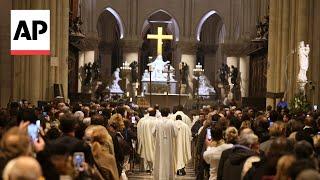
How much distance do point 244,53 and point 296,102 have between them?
2535 centimetres

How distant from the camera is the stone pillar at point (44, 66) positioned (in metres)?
26.1

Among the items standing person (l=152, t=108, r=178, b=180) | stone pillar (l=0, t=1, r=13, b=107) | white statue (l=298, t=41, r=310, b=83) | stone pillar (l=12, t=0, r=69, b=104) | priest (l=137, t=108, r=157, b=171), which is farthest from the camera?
stone pillar (l=12, t=0, r=69, b=104)

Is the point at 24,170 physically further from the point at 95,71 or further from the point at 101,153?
the point at 95,71

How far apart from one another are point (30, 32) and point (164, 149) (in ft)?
19.8

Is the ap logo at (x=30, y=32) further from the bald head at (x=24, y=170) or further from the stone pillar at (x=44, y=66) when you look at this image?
the stone pillar at (x=44, y=66)

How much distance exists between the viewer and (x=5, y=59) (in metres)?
26.4

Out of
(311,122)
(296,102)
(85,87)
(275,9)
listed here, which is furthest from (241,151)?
(85,87)

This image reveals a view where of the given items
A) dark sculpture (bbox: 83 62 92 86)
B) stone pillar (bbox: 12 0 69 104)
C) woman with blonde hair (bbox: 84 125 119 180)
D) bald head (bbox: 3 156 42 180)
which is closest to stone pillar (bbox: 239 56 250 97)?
dark sculpture (bbox: 83 62 92 86)

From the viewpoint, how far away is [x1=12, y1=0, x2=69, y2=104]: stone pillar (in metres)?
26.1

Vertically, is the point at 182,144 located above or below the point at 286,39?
below

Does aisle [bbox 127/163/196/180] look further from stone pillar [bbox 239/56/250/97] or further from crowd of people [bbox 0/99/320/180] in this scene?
stone pillar [bbox 239/56/250/97]

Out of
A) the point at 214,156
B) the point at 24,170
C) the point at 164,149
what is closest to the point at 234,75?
the point at 164,149

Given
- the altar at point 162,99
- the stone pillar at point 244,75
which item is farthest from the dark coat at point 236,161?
the stone pillar at point 244,75

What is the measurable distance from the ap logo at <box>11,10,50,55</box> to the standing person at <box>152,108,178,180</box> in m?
5.49
